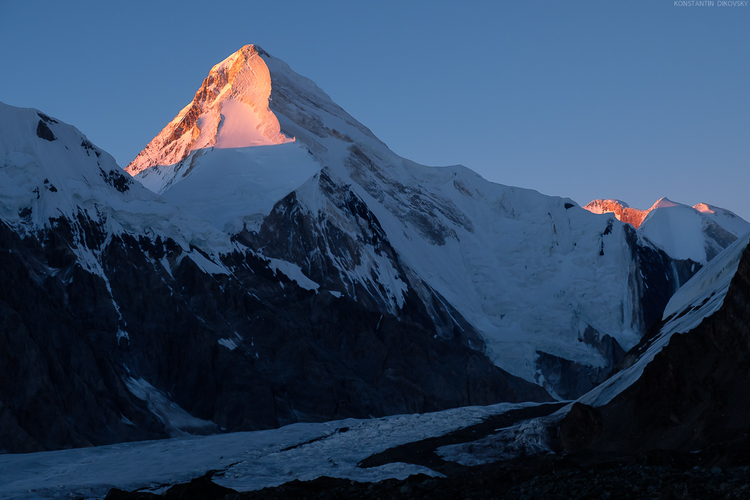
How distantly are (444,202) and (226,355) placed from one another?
9673cm

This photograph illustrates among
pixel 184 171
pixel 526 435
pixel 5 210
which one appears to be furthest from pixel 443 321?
pixel 526 435

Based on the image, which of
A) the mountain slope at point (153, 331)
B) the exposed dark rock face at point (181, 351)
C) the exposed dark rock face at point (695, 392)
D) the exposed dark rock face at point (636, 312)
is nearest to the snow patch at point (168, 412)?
the mountain slope at point (153, 331)

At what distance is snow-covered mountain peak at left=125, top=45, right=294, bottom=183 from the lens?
514 ft

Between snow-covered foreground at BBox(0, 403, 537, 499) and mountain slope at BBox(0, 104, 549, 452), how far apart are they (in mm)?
14268

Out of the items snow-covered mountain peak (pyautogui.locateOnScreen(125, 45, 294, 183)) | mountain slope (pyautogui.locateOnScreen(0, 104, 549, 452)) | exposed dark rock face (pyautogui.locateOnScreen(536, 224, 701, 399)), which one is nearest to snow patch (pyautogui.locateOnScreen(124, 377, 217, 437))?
mountain slope (pyautogui.locateOnScreen(0, 104, 549, 452))

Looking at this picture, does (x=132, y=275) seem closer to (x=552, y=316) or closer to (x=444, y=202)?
(x=552, y=316)

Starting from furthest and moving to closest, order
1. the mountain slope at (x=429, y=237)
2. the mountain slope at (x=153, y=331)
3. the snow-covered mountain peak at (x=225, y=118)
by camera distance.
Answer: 1. the snow-covered mountain peak at (x=225, y=118)
2. the mountain slope at (x=429, y=237)
3. the mountain slope at (x=153, y=331)

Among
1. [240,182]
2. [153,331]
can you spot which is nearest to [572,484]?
[153,331]

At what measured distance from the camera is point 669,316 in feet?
216

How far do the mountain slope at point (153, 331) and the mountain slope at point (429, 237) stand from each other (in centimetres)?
1401

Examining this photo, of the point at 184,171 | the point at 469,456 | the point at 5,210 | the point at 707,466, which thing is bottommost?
the point at 469,456

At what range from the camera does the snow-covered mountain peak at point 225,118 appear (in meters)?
157

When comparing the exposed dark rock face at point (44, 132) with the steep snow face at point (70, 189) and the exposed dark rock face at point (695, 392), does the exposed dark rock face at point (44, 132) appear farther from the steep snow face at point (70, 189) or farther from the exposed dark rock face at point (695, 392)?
the exposed dark rock face at point (695, 392)

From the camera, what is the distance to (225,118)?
164375 mm
